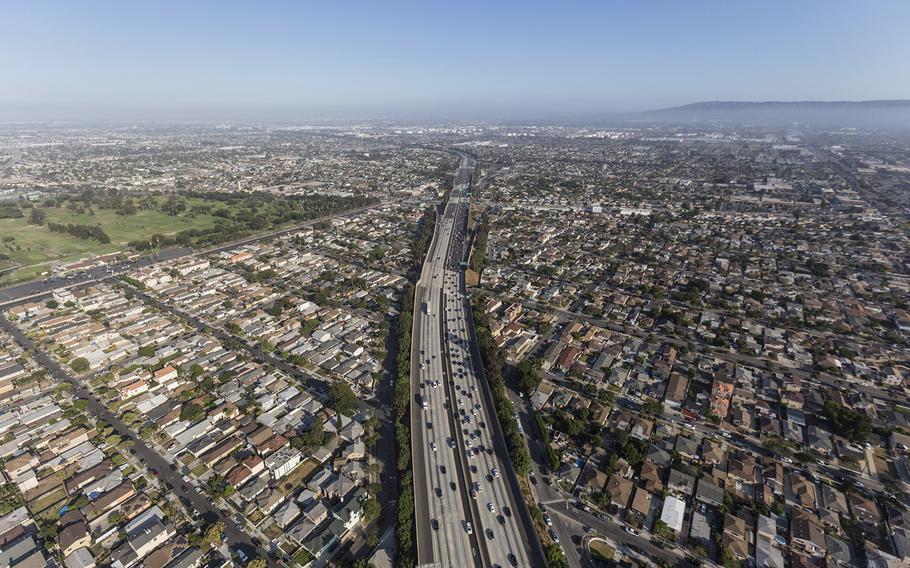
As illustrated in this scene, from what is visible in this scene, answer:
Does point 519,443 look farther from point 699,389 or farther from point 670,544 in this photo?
point 699,389

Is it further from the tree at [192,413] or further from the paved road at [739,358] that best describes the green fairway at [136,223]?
the paved road at [739,358]

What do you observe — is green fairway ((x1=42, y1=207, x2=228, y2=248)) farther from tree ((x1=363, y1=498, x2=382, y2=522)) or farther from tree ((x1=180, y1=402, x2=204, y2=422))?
tree ((x1=363, y1=498, x2=382, y2=522))

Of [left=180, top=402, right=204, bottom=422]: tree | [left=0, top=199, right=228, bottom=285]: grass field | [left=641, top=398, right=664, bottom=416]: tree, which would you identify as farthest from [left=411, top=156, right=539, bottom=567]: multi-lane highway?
[left=0, top=199, right=228, bottom=285]: grass field

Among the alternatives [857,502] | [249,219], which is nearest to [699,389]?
[857,502]

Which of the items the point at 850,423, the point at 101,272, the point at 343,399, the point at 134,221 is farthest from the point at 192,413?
the point at 134,221

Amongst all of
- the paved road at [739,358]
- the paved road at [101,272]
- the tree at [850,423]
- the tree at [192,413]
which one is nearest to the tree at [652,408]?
the paved road at [739,358]
